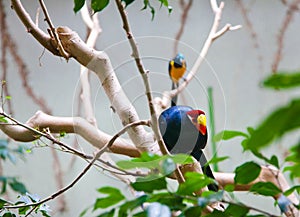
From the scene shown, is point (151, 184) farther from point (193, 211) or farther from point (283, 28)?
point (283, 28)

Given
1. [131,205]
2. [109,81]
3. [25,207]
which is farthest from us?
[109,81]

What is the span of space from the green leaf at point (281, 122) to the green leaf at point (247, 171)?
0.75ft

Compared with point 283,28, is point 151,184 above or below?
above

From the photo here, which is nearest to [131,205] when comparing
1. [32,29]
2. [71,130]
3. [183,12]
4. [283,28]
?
[32,29]

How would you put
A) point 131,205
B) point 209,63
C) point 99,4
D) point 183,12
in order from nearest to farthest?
1. point 131,205
2. point 99,4
3. point 209,63
4. point 183,12

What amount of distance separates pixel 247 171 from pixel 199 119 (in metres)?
0.27

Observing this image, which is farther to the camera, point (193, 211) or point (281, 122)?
point (193, 211)

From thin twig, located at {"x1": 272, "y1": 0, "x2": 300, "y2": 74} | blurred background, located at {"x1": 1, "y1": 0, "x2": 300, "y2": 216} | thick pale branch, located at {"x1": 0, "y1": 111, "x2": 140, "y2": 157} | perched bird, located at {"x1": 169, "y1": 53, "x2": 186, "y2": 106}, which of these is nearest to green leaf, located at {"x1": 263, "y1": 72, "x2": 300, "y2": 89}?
thick pale branch, located at {"x1": 0, "y1": 111, "x2": 140, "y2": 157}

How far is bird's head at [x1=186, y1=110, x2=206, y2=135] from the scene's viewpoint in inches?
28.4

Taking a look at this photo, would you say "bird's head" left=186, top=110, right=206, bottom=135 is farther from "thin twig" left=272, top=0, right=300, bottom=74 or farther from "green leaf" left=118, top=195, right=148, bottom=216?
"thin twig" left=272, top=0, right=300, bottom=74

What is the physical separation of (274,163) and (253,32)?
1.79m

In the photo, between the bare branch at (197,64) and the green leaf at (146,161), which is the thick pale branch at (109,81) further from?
the green leaf at (146,161)

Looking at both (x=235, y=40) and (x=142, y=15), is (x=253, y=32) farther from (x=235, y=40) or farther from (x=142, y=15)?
(x=142, y=15)

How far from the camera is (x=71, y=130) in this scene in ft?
3.53
